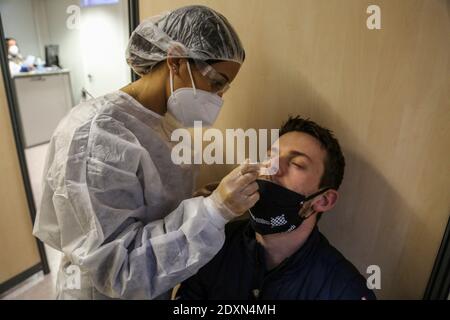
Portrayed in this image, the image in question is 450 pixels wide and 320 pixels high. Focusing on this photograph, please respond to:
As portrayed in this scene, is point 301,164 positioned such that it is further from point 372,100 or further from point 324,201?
point 372,100

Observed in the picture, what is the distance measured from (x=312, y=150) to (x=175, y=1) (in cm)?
85

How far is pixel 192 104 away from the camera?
904 millimetres

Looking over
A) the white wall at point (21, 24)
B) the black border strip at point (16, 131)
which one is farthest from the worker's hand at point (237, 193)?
the white wall at point (21, 24)

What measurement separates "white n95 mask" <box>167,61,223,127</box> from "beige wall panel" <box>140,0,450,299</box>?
0.29m

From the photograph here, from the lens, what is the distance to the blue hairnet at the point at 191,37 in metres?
0.83

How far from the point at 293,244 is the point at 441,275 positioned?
52 cm

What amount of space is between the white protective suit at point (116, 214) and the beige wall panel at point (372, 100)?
55 cm

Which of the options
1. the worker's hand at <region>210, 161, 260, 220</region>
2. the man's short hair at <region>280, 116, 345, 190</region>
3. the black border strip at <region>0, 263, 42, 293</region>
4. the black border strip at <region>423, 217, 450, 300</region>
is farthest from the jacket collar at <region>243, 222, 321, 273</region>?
the black border strip at <region>0, 263, 42, 293</region>

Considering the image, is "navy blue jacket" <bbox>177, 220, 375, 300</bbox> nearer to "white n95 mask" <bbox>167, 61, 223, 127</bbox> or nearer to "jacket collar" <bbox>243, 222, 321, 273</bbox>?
"jacket collar" <bbox>243, 222, 321, 273</bbox>

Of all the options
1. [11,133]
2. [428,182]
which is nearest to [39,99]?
[11,133]

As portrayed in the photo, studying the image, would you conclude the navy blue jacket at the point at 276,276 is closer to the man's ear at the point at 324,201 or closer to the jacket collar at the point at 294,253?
the jacket collar at the point at 294,253

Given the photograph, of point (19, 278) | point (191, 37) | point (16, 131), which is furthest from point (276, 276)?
point (19, 278)

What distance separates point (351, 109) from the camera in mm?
996
